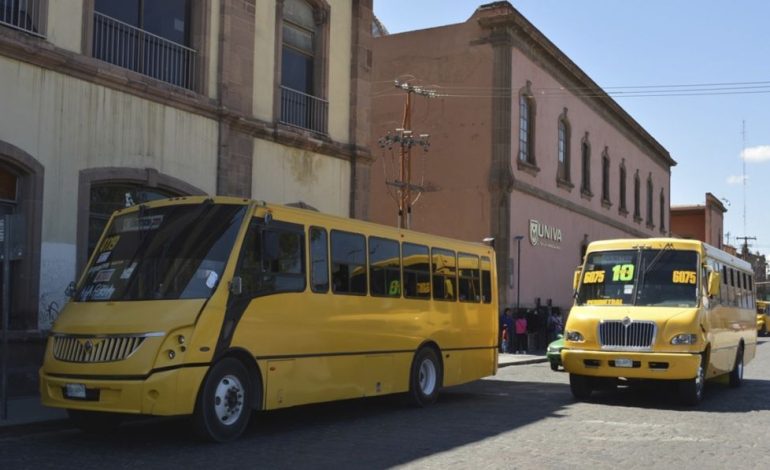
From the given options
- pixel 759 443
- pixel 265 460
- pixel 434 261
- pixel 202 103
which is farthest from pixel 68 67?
pixel 759 443

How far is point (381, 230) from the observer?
44.3 ft

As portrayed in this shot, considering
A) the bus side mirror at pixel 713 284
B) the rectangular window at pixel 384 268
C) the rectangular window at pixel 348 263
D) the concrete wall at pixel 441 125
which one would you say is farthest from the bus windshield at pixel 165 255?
the concrete wall at pixel 441 125

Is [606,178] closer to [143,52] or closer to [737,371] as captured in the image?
[737,371]

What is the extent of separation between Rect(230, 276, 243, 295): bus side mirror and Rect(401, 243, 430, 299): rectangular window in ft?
13.4

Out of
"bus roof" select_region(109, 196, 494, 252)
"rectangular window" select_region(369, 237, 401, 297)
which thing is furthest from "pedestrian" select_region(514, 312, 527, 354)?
"rectangular window" select_region(369, 237, 401, 297)

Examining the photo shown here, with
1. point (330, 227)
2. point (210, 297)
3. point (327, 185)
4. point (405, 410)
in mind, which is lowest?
point (405, 410)

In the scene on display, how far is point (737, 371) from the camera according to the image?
60.7ft

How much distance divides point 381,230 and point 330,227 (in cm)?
144

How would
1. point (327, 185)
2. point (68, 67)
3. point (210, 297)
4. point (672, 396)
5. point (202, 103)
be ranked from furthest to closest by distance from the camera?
point (327, 185)
point (202, 103)
point (672, 396)
point (68, 67)
point (210, 297)

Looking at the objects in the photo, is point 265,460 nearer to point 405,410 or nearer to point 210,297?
point 210,297

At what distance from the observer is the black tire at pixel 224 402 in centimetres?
972

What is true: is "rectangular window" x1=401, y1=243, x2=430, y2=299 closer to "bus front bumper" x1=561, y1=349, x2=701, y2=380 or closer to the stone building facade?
"bus front bumper" x1=561, y1=349, x2=701, y2=380

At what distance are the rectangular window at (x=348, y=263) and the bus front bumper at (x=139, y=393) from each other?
3.00 meters

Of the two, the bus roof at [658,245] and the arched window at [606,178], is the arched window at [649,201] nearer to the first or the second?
the arched window at [606,178]
